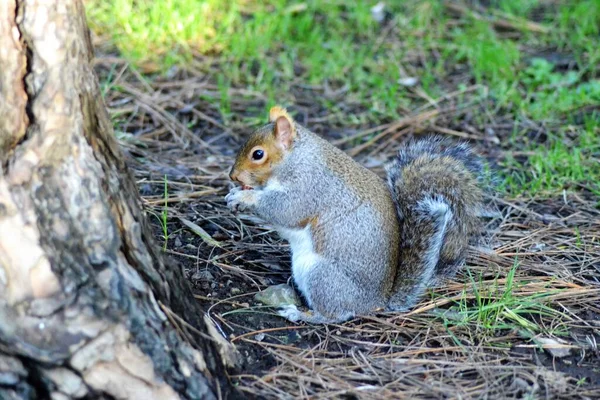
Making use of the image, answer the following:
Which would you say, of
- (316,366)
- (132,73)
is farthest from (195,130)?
(316,366)

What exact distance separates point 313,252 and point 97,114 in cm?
93

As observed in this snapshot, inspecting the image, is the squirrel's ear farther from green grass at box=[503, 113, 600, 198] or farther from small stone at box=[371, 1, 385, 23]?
small stone at box=[371, 1, 385, 23]

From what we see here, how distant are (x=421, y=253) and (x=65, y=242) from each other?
115 cm

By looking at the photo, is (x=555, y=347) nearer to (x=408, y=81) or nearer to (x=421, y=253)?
(x=421, y=253)

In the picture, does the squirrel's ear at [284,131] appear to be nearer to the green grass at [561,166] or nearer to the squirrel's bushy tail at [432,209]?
the squirrel's bushy tail at [432,209]

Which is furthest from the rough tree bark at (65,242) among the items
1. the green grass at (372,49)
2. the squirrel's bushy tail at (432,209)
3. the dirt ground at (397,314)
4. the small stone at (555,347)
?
the green grass at (372,49)

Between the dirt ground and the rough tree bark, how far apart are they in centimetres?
27

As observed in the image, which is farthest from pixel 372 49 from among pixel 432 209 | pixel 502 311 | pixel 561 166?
pixel 502 311

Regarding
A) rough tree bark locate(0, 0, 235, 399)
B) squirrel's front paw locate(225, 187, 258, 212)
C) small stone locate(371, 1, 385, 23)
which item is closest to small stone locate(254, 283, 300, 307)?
squirrel's front paw locate(225, 187, 258, 212)

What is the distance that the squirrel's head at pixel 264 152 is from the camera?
269cm

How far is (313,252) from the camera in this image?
2584 mm

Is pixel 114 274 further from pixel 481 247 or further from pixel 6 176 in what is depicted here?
pixel 481 247

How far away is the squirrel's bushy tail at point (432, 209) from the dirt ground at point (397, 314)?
81 millimetres

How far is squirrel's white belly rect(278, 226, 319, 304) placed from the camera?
2.57 metres
